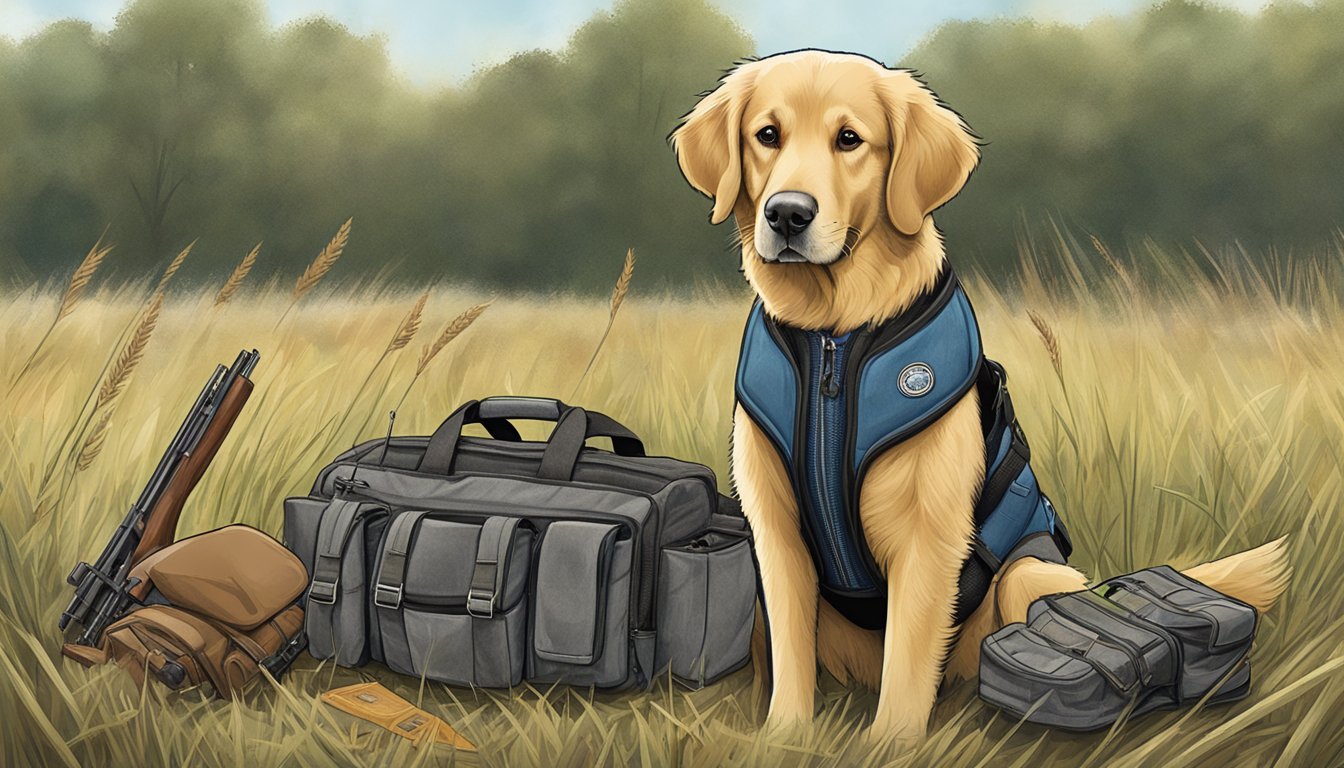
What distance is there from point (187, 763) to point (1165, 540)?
104 inches

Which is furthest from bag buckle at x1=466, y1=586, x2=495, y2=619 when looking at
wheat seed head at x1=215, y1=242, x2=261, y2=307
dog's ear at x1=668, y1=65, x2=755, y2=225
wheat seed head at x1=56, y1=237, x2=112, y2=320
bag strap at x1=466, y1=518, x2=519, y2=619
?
wheat seed head at x1=56, y1=237, x2=112, y2=320

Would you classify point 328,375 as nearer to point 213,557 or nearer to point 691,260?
point 213,557

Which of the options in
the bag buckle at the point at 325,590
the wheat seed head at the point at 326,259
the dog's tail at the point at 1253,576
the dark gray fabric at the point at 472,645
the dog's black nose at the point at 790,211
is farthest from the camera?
the wheat seed head at the point at 326,259

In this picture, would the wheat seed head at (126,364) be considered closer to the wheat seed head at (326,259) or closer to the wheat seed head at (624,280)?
the wheat seed head at (326,259)

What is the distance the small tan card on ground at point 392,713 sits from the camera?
7.82 feet

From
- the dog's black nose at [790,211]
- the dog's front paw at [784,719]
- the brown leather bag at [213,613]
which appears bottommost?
the dog's front paw at [784,719]

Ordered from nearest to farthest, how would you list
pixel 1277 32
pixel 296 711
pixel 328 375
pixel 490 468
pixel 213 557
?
pixel 296 711, pixel 213 557, pixel 490 468, pixel 328 375, pixel 1277 32

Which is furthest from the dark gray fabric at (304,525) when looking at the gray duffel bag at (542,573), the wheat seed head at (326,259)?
the wheat seed head at (326,259)

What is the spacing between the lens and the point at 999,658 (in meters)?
2.23

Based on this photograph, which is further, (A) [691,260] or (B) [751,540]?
(A) [691,260]

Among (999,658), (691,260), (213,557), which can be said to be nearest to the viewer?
(999,658)

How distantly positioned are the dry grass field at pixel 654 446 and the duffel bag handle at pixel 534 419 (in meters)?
0.42

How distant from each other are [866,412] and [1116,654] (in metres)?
0.71

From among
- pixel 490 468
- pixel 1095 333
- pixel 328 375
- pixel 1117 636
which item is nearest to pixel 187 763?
pixel 490 468
